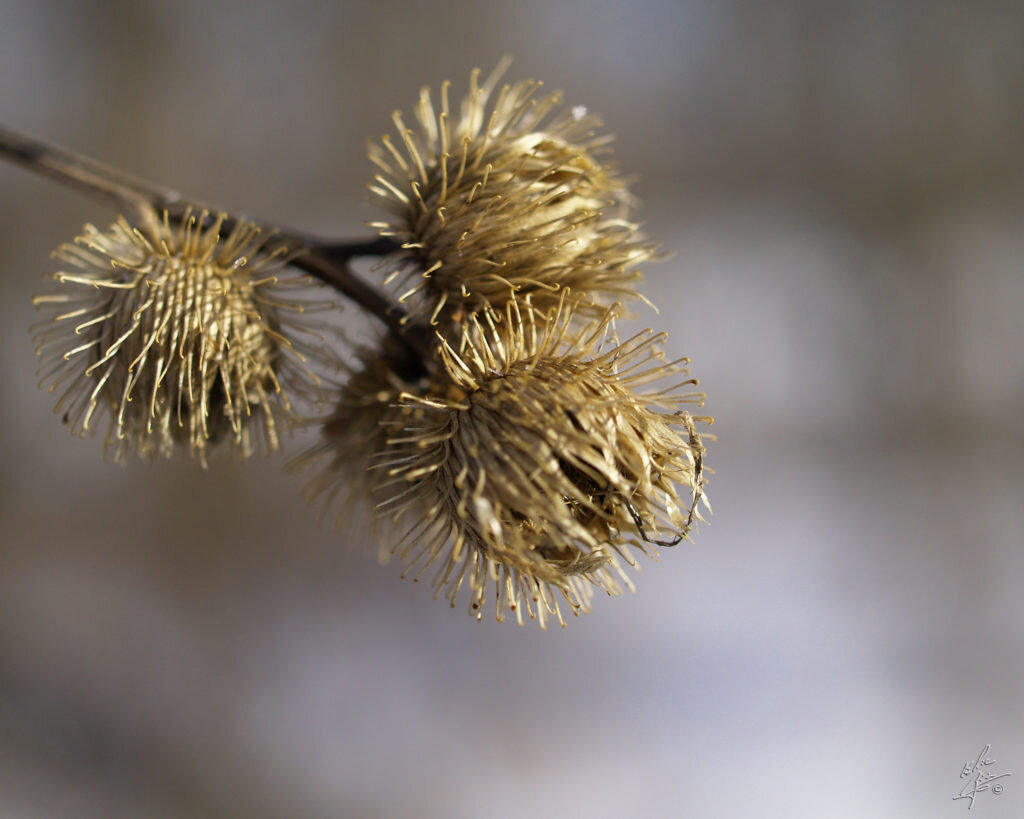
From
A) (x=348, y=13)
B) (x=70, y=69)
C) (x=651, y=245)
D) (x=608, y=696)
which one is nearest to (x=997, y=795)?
(x=608, y=696)

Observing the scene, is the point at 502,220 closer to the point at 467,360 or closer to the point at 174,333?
the point at 467,360

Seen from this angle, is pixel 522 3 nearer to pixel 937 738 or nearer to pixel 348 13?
pixel 348 13

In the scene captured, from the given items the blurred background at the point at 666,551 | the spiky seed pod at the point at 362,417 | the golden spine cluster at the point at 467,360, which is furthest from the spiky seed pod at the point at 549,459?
the blurred background at the point at 666,551

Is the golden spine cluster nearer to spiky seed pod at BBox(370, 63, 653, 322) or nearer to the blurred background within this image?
spiky seed pod at BBox(370, 63, 653, 322)

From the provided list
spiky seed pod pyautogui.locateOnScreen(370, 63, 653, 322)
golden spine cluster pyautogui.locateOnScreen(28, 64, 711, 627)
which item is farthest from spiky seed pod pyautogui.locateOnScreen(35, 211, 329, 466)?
spiky seed pod pyautogui.locateOnScreen(370, 63, 653, 322)

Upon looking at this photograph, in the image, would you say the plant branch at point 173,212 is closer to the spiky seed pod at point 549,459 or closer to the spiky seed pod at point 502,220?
the spiky seed pod at point 502,220
